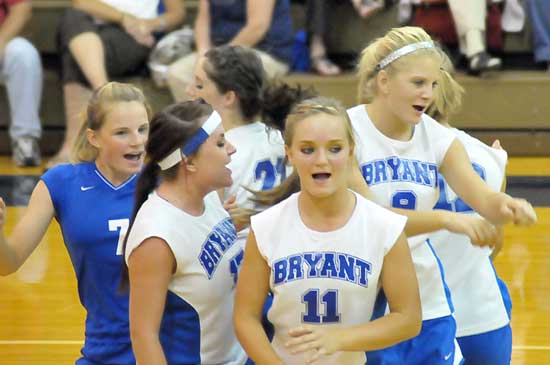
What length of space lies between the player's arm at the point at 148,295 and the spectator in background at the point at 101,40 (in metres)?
4.88

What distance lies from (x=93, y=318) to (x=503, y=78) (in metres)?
5.13

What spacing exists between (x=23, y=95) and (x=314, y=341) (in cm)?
570

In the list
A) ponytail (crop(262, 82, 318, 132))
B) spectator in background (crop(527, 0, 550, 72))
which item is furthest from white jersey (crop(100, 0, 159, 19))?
ponytail (crop(262, 82, 318, 132))

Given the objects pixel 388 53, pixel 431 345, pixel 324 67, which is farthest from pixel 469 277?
pixel 324 67

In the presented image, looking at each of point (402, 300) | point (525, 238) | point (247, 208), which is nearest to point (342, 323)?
point (402, 300)

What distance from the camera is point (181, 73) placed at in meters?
Answer: 7.54

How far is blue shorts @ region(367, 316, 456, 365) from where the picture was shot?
130 inches

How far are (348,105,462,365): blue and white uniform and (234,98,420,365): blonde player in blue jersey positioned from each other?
0.51 meters

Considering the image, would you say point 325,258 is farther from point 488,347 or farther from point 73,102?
point 73,102

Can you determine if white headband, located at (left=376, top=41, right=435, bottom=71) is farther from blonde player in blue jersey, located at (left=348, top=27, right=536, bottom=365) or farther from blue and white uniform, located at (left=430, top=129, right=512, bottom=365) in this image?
blue and white uniform, located at (left=430, top=129, right=512, bottom=365)

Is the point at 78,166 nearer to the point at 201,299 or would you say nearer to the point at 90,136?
the point at 90,136

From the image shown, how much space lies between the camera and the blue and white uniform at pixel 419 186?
3.27 m

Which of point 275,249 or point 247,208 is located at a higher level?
point 275,249

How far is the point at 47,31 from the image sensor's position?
27.4ft
